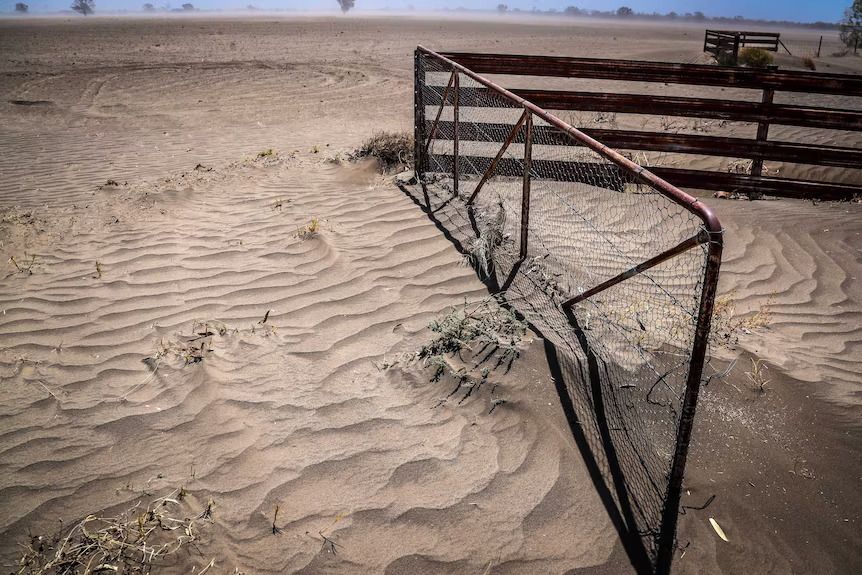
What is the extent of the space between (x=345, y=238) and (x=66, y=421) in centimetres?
267

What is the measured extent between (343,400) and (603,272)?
2426 mm

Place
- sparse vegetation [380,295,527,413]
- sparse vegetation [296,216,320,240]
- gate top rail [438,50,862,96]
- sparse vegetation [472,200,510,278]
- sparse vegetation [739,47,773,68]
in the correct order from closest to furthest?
sparse vegetation [380,295,527,413] < sparse vegetation [472,200,510,278] < sparse vegetation [296,216,320,240] < gate top rail [438,50,862,96] < sparse vegetation [739,47,773,68]

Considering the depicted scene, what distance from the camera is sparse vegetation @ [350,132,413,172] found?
24.3 feet

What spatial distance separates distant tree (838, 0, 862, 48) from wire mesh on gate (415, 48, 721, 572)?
38635 millimetres

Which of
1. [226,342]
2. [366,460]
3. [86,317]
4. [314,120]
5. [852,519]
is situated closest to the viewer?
[852,519]

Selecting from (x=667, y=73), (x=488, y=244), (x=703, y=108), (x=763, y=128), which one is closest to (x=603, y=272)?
(x=488, y=244)

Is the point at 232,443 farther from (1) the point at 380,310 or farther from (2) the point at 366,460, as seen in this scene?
(1) the point at 380,310

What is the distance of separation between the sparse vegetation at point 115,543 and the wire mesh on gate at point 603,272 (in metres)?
2.15

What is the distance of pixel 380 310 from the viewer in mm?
4133

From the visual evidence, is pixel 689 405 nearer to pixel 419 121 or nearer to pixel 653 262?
pixel 653 262

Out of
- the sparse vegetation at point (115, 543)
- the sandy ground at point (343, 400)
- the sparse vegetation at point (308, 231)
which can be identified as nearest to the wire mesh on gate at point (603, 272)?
the sandy ground at point (343, 400)

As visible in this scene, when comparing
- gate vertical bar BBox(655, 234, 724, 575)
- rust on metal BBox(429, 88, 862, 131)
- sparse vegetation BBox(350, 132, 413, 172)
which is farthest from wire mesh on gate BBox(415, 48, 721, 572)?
rust on metal BBox(429, 88, 862, 131)

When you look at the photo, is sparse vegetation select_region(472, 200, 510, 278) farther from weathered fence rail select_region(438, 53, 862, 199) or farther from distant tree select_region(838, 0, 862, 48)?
distant tree select_region(838, 0, 862, 48)

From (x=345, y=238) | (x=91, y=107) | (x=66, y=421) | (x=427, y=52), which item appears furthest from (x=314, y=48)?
(x=66, y=421)
